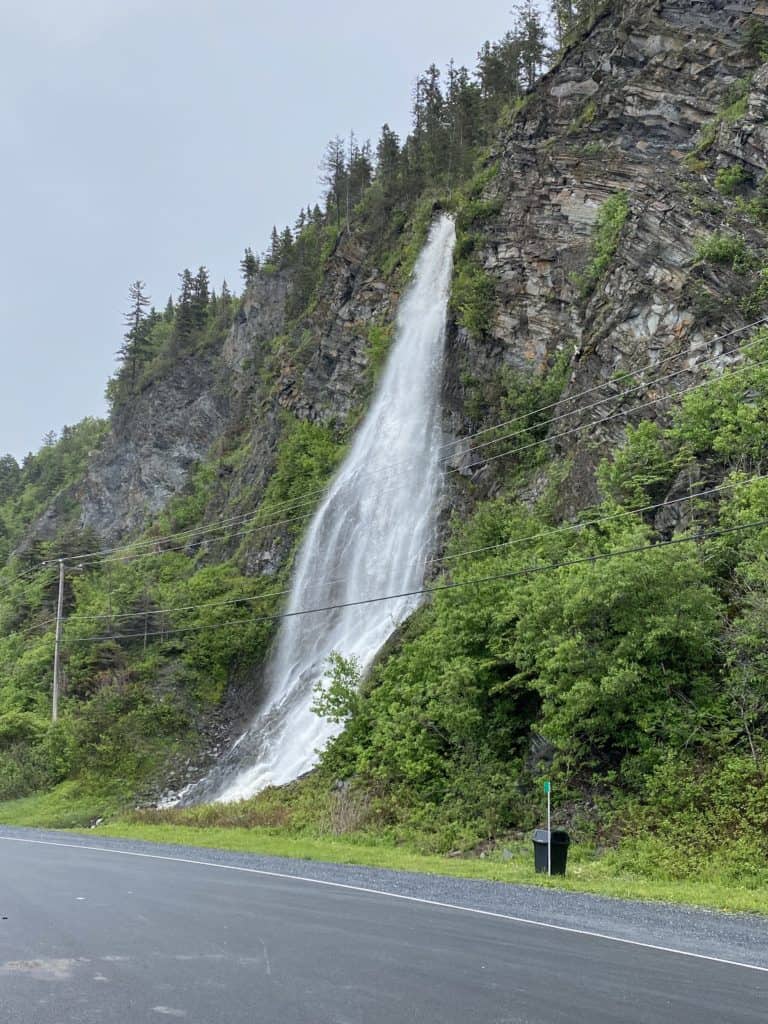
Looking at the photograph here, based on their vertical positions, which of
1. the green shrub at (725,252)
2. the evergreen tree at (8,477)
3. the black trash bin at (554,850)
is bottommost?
the black trash bin at (554,850)

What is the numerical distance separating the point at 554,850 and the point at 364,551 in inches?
874

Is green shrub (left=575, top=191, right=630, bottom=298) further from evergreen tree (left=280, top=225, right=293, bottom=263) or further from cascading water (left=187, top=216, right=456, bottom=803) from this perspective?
evergreen tree (left=280, top=225, right=293, bottom=263)

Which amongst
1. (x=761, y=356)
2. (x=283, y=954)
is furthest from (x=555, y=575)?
(x=283, y=954)

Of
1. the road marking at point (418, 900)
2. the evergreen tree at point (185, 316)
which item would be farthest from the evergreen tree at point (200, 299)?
the road marking at point (418, 900)

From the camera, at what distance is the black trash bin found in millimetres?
15414

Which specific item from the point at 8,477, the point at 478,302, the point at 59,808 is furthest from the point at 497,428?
the point at 8,477

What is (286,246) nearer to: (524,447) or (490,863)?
(524,447)

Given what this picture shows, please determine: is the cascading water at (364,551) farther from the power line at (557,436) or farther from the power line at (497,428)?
the power line at (557,436)

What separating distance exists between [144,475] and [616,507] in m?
53.7

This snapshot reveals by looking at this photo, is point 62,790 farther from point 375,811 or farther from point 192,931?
point 192,931

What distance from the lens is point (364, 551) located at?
36969mm

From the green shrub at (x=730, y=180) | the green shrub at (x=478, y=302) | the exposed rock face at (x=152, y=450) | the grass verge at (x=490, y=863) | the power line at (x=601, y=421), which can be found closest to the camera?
the grass verge at (x=490, y=863)

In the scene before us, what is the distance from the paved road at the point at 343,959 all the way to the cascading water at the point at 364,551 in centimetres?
1723

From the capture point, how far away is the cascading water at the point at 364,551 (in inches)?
1237
